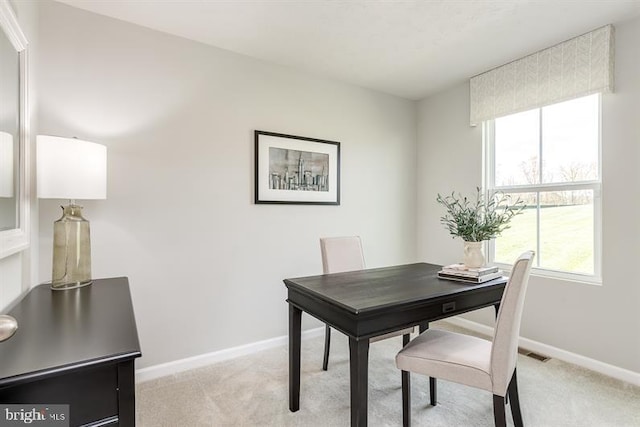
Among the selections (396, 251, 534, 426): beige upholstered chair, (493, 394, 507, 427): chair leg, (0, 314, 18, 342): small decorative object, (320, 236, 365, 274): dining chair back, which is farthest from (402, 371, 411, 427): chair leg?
(0, 314, 18, 342): small decorative object

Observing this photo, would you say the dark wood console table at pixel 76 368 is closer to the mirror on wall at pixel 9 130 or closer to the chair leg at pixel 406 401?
the mirror on wall at pixel 9 130

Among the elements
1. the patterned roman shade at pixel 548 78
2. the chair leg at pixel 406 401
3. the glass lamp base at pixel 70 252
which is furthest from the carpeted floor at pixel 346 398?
the patterned roman shade at pixel 548 78

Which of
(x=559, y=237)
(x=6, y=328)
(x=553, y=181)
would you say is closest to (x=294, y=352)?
(x=6, y=328)

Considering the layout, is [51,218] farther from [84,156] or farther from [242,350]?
[242,350]

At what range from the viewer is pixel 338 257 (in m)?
2.43

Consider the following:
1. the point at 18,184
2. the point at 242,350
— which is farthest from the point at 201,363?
the point at 18,184

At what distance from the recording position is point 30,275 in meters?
1.67

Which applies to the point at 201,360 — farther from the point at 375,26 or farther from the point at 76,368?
the point at 375,26

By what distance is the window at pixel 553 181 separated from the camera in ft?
7.98

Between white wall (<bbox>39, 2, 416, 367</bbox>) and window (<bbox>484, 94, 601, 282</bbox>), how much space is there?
5.14ft

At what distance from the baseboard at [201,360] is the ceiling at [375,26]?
245 cm

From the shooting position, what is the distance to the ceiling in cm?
199

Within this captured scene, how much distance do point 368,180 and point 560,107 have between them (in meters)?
1.76

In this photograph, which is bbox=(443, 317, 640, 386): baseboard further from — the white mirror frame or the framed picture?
the white mirror frame
